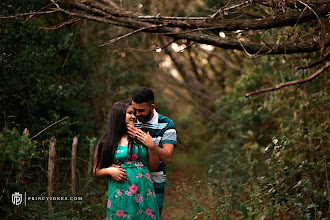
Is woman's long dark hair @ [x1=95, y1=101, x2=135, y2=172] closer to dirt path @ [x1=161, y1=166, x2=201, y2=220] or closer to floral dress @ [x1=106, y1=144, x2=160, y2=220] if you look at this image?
floral dress @ [x1=106, y1=144, x2=160, y2=220]

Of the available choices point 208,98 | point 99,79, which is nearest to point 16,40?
point 99,79

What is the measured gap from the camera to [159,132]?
13.3 ft

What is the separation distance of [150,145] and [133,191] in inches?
18.1

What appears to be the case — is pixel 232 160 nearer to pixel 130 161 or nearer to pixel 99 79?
pixel 99 79

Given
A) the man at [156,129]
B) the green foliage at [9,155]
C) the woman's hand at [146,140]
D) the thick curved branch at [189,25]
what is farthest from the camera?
the thick curved branch at [189,25]

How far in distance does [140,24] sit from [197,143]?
11621mm

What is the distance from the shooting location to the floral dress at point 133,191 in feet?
12.4

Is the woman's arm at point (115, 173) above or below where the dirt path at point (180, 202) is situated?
above

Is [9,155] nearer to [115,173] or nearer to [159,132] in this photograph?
[115,173]

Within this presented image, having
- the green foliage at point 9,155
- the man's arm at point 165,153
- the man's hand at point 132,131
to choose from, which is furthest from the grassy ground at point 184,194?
the green foliage at point 9,155

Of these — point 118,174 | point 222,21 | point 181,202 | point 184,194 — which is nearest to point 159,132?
point 118,174

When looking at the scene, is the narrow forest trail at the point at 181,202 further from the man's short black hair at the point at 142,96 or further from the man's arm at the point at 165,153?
the man's short black hair at the point at 142,96

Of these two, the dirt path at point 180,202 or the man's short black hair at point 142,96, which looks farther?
the dirt path at point 180,202

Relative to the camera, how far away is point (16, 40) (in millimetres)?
6539
